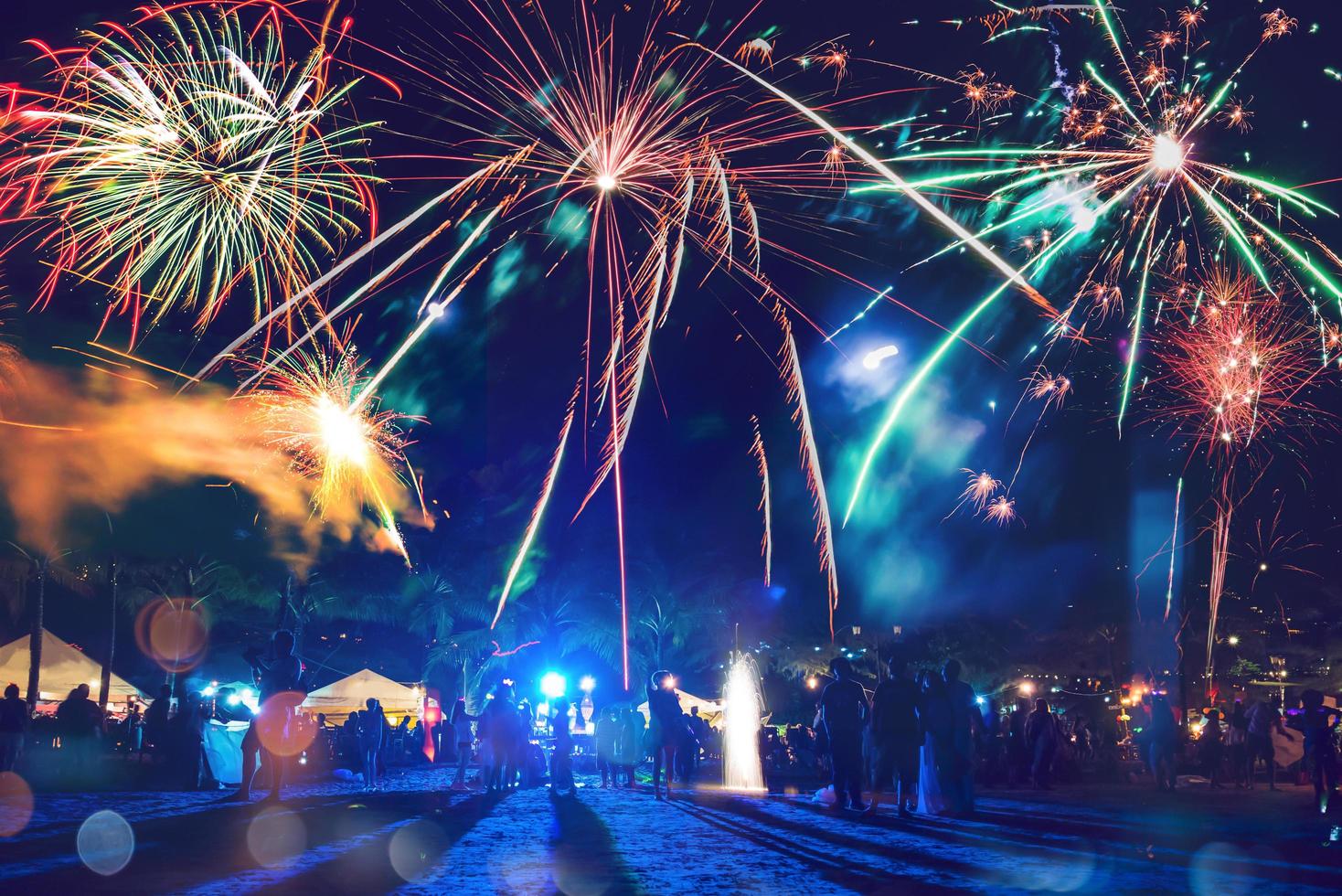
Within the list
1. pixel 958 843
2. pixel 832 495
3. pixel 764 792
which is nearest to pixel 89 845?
pixel 958 843

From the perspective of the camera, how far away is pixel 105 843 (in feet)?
27.5

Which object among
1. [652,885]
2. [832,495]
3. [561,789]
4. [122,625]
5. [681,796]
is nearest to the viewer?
[652,885]

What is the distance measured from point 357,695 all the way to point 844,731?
763 inches

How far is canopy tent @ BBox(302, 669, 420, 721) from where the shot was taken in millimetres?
27922

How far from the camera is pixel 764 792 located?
57.9ft

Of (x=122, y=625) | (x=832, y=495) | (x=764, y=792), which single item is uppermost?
(x=832, y=495)

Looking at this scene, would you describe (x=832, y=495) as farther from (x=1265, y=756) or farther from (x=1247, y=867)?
(x=1247, y=867)

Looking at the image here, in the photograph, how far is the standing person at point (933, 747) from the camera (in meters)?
11.9

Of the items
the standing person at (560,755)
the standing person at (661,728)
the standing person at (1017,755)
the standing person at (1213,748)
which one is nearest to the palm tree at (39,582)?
the standing person at (560,755)

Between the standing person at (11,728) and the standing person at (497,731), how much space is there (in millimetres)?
5996

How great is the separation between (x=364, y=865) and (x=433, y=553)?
32.8 meters

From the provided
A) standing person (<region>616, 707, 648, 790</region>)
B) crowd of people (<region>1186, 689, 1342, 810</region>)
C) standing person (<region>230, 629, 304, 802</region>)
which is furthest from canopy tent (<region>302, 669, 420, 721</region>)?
crowd of people (<region>1186, 689, 1342, 810</region>)

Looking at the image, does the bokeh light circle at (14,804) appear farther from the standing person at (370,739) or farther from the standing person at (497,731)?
the standing person at (497,731)

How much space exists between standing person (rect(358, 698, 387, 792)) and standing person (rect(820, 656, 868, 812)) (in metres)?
9.24
